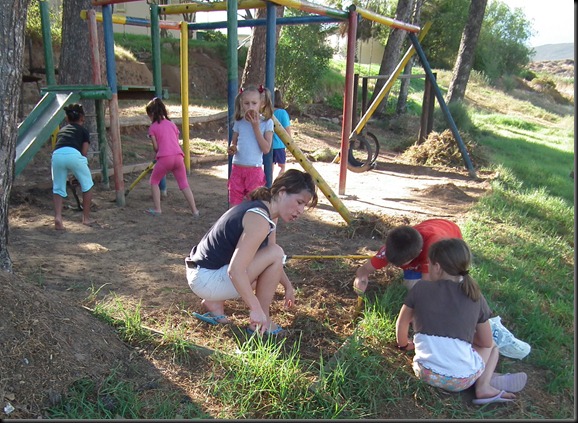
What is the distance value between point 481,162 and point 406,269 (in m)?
6.86

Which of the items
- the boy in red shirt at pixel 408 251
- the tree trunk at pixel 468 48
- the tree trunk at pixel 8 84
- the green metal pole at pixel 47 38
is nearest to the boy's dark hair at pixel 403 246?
the boy in red shirt at pixel 408 251

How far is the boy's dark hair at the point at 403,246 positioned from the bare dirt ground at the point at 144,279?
55 cm

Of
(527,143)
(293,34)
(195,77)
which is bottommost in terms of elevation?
(527,143)

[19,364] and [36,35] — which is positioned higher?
[36,35]

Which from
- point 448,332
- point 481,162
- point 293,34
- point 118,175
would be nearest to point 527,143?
point 481,162

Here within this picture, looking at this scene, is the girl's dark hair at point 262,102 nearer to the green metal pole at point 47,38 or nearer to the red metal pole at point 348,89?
the red metal pole at point 348,89

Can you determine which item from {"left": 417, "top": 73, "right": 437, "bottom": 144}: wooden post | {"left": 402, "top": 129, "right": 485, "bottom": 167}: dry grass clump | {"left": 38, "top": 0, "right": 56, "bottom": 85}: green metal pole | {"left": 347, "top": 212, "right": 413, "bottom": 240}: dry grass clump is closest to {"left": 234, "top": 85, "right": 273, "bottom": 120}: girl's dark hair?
{"left": 347, "top": 212, "right": 413, "bottom": 240}: dry grass clump

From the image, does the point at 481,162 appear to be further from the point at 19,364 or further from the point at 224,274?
the point at 19,364

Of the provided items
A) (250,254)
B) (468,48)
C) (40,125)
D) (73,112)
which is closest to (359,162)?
(73,112)

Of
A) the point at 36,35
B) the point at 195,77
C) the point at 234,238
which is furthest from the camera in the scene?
the point at 195,77

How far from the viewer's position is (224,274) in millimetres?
2908

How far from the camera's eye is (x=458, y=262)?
8.18 feet

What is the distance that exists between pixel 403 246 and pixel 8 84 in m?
2.54

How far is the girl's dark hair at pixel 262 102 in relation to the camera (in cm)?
432
